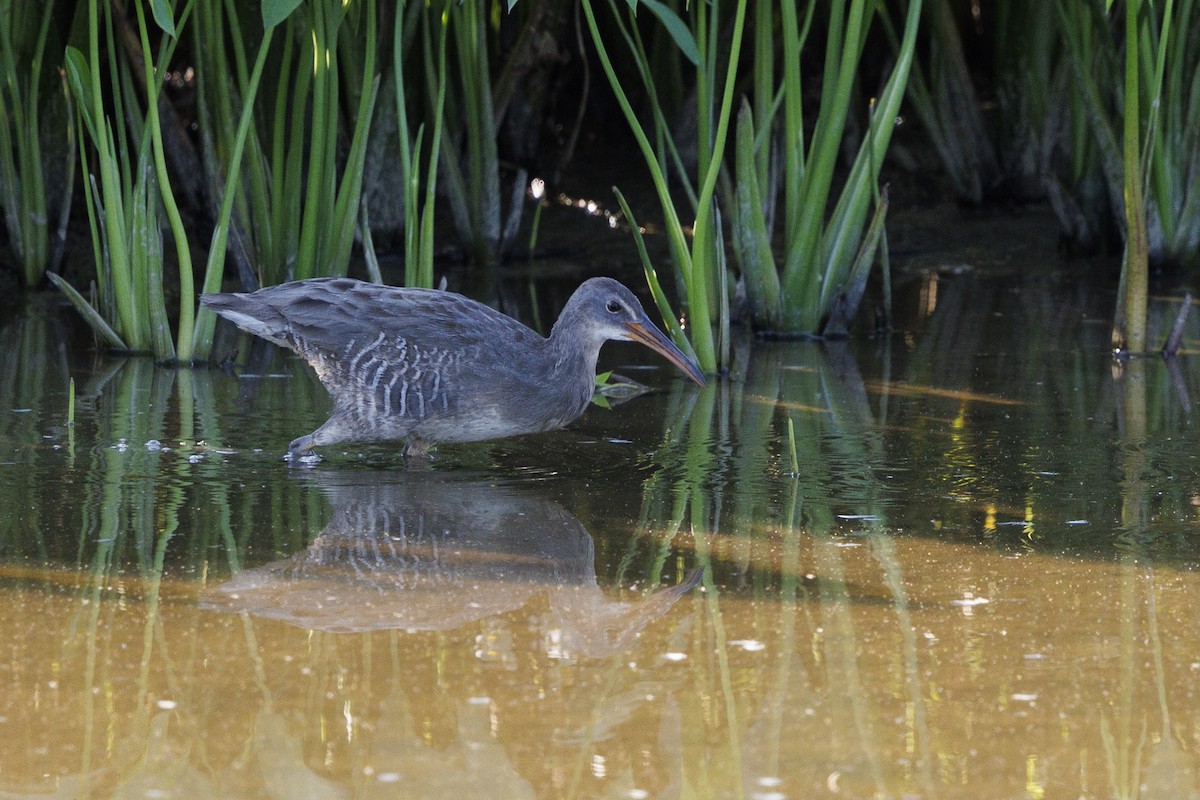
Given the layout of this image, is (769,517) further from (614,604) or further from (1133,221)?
(1133,221)

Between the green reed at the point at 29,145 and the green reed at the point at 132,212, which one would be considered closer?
the green reed at the point at 132,212

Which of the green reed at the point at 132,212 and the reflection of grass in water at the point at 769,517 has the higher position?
the green reed at the point at 132,212

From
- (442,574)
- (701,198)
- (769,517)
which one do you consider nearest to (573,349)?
(769,517)

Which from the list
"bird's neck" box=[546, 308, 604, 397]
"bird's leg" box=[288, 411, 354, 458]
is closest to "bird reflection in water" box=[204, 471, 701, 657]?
"bird's leg" box=[288, 411, 354, 458]

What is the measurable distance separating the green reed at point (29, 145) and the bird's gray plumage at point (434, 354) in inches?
108

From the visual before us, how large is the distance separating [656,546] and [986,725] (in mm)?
1367

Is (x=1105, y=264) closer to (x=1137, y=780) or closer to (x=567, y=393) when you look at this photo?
(x=567, y=393)

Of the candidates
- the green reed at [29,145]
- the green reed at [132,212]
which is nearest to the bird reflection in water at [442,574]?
the green reed at [132,212]

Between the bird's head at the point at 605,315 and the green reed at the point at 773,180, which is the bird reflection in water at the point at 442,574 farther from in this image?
the green reed at the point at 773,180

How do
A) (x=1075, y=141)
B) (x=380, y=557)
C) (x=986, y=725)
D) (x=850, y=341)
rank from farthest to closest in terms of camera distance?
(x=1075, y=141), (x=850, y=341), (x=380, y=557), (x=986, y=725)

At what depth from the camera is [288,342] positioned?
5445 millimetres

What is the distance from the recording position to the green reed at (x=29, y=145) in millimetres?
7566

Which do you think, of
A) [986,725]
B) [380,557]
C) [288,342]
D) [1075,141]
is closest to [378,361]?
[288,342]

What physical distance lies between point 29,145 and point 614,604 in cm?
532
